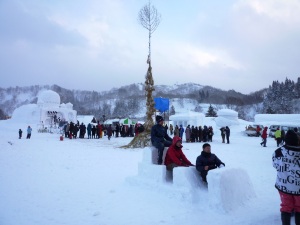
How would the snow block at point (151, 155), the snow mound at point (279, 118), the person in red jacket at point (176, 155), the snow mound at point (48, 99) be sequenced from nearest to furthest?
the person in red jacket at point (176, 155) → the snow block at point (151, 155) → the snow mound at point (279, 118) → the snow mound at point (48, 99)

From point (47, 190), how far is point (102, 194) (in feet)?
4.68

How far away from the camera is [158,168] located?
22.8 ft

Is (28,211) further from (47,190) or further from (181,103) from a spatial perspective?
(181,103)

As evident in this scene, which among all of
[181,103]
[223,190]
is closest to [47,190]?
[223,190]

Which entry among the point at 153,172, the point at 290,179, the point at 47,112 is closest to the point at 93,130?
the point at 153,172

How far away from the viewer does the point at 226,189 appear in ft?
18.4

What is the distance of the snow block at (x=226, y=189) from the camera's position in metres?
5.45

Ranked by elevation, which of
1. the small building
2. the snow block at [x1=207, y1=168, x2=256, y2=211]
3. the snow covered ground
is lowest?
the snow covered ground

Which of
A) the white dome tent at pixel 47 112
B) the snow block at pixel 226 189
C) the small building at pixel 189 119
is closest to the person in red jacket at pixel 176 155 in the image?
the snow block at pixel 226 189

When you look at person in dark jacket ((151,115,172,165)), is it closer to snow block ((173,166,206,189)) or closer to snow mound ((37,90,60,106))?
snow block ((173,166,206,189))

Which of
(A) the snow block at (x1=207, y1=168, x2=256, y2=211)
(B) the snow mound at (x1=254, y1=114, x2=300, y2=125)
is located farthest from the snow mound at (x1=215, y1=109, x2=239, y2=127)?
(A) the snow block at (x1=207, y1=168, x2=256, y2=211)

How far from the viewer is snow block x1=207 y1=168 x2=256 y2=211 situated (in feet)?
17.9

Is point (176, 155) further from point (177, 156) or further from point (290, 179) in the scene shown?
point (290, 179)

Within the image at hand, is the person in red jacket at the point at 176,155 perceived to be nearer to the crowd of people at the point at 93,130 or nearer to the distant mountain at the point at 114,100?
the crowd of people at the point at 93,130
